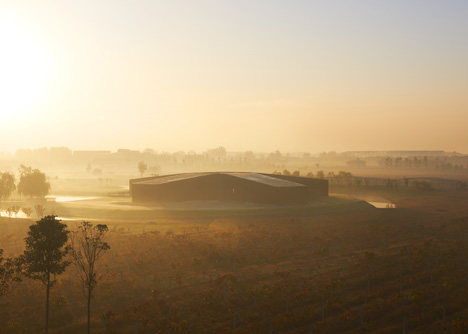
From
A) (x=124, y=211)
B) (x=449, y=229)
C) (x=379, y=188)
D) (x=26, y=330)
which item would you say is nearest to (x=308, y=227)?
(x=449, y=229)

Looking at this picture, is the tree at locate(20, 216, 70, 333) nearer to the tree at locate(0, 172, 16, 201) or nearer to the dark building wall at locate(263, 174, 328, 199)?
the dark building wall at locate(263, 174, 328, 199)

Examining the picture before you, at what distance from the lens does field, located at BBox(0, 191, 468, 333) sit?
27.3 metres

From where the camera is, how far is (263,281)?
35.2 m

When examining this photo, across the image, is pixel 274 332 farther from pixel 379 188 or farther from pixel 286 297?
pixel 379 188

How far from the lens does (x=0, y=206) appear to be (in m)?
94.5

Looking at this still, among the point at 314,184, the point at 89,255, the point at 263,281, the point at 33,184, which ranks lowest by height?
the point at 263,281

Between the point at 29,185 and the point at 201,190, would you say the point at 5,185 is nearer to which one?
the point at 29,185

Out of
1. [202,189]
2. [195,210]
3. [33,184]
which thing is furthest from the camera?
[33,184]

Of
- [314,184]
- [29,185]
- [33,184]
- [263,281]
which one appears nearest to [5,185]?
[29,185]

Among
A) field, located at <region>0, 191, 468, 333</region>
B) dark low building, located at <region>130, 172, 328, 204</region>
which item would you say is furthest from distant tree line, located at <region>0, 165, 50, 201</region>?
field, located at <region>0, 191, 468, 333</region>

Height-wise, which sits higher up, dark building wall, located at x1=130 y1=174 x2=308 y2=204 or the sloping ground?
dark building wall, located at x1=130 y1=174 x2=308 y2=204

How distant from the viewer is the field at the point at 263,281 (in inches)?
1076

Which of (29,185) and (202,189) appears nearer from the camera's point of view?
(202,189)

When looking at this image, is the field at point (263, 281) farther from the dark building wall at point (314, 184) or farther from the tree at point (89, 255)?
the dark building wall at point (314, 184)
